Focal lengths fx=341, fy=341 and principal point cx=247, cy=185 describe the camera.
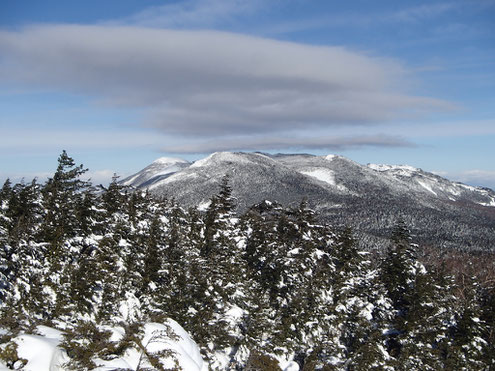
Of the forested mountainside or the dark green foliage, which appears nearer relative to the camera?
the forested mountainside

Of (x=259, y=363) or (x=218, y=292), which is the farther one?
(x=218, y=292)

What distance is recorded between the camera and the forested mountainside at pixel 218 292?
47.7ft

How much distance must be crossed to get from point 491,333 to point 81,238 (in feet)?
103

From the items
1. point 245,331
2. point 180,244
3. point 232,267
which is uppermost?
point 180,244

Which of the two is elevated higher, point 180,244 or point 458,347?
point 180,244

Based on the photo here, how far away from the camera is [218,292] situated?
24.0m

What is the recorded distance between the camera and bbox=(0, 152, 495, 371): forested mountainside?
1454 centimetres

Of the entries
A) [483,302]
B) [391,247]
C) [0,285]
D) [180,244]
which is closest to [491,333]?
[483,302]

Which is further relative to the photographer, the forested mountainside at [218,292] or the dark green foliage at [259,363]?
the dark green foliage at [259,363]

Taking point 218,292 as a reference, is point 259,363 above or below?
below

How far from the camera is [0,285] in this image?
50.4 ft

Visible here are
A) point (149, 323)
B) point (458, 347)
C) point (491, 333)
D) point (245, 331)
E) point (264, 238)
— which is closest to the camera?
point (149, 323)

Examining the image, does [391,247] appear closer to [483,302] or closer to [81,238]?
[483,302]

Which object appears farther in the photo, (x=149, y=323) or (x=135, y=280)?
(x=135, y=280)
